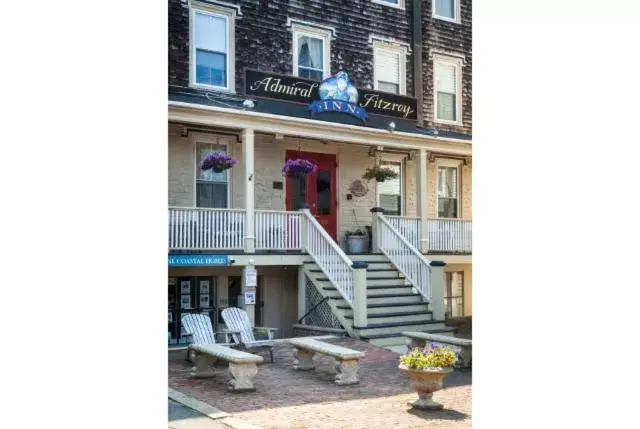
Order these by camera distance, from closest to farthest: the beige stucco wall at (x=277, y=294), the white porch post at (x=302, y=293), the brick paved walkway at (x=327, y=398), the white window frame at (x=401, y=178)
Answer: the brick paved walkway at (x=327, y=398) < the white porch post at (x=302, y=293) < the beige stucco wall at (x=277, y=294) < the white window frame at (x=401, y=178)

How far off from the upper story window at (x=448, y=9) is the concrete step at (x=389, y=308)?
834cm

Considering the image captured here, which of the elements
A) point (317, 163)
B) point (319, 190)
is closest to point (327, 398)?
point (319, 190)

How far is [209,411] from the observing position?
24.8 ft

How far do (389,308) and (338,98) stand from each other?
15.4 feet

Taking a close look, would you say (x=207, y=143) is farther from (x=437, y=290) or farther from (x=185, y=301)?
(x=437, y=290)

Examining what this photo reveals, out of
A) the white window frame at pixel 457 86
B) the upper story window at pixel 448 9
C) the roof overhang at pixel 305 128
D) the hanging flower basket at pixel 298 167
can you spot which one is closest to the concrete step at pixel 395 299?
the hanging flower basket at pixel 298 167

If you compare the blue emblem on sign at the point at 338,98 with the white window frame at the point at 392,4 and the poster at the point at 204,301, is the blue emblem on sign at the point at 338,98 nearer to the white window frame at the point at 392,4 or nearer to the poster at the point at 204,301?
the white window frame at the point at 392,4

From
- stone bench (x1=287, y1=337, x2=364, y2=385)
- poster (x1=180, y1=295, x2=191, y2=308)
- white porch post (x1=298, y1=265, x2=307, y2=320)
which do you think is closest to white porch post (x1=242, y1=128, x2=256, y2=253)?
white porch post (x1=298, y1=265, x2=307, y2=320)

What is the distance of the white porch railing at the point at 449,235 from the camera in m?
16.4
